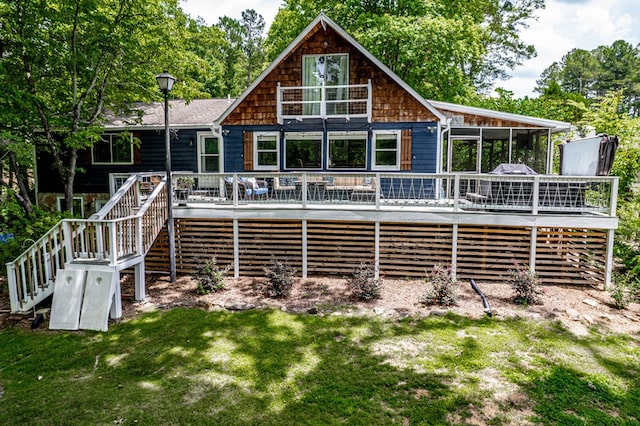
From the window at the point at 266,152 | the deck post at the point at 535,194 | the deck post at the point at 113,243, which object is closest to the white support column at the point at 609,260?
the deck post at the point at 535,194

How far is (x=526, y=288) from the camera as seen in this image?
793 centimetres

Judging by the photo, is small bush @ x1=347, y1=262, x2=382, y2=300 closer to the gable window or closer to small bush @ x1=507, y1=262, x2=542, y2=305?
small bush @ x1=507, y1=262, x2=542, y2=305

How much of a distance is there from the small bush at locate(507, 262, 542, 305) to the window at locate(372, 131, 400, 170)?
5.32 metres

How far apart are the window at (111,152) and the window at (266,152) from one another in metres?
6.22

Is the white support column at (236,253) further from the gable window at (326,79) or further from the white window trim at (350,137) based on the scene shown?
the gable window at (326,79)

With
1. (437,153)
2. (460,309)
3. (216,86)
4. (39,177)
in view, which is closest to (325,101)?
(437,153)

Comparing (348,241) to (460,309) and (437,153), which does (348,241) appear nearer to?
(460,309)

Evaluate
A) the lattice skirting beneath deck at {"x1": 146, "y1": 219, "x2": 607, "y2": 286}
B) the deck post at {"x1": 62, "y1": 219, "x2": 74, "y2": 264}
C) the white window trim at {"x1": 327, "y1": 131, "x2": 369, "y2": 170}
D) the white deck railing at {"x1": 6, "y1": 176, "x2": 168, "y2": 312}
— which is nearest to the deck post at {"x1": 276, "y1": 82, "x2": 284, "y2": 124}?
the white window trim at {"x1": 327, "y1": 131, "x2": 369, "y2": 170}

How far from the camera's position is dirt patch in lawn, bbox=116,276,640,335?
736cm

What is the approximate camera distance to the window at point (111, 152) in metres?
15.7

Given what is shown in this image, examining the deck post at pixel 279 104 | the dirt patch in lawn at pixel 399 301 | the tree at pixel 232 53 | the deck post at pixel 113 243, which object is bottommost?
the dirt patch in lawn at pixel 399 301

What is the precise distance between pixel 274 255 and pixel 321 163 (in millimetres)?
4308

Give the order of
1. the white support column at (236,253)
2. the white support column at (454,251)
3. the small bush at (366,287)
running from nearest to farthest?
the small bush at (366,287) < the white support column at (454,251) < the white support column at (236,253)

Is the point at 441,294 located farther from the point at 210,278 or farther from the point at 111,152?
the point at 111,152
